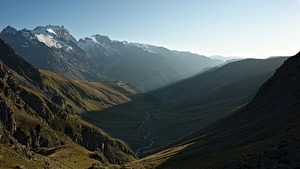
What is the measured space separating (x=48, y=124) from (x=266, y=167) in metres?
136

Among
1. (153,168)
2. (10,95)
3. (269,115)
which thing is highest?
(10,95)

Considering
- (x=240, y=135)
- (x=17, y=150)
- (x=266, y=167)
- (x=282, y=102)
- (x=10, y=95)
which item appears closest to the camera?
(x=266, y=167)

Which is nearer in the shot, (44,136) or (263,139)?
(263,139)

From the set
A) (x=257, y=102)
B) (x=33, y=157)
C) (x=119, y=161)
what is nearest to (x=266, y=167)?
(x=33, y=157)

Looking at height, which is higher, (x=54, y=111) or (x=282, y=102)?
(x=54, y=111)

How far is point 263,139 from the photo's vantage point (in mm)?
73688

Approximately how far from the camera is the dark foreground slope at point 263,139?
48.1 metres

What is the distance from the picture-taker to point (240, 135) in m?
103

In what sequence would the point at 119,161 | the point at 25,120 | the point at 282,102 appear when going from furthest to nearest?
1. the point at 119,161
2. the point at 25,120
3. the point at 282,102

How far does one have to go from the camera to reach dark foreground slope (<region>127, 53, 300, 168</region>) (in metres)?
48.1

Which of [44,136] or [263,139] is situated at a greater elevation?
[44,136]

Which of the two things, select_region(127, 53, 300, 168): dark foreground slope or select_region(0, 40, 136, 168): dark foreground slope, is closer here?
select_region(127, 53, 300, 168): dark foreground slope

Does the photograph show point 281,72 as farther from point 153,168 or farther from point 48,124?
point 48,124

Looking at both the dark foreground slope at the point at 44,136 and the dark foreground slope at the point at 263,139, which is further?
the dark foreground slope at the point at 44,136
